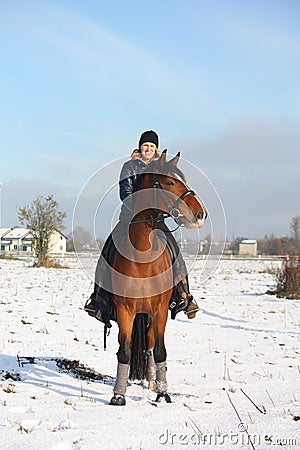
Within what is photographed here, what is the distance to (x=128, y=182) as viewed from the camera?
5848mm

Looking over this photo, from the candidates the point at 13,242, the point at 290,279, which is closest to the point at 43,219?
the point at 290,279

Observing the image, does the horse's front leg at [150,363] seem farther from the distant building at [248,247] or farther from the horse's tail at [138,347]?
the distant building at [248,247]

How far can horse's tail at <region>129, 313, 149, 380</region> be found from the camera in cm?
644

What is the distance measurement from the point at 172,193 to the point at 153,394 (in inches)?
103

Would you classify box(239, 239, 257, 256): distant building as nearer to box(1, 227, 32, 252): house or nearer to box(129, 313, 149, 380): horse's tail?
box(1, 227, 32, 252): house

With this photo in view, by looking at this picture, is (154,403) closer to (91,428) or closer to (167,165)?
(91,428)

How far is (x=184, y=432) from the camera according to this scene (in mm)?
4578

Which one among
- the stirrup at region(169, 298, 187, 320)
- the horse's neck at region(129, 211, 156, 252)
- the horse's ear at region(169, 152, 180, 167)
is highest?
the horse's ear at region(169, 152, 180, 167)

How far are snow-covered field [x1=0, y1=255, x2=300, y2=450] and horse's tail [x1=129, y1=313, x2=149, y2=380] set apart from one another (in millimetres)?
238

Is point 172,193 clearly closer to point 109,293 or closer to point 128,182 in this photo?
point 128,182

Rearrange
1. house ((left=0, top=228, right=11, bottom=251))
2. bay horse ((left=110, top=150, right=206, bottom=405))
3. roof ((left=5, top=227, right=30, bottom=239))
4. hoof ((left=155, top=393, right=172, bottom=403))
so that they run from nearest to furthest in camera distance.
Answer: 1. bay horse ((left=110, top=150, right=206, bottom=405))
2. hoof ((left=155, top=393, right=172, bottom=403))
3. house ((left=0, top=228, right=11, bottom=251))
4. roof ((left=5, top=227, right=30, bottom=239))

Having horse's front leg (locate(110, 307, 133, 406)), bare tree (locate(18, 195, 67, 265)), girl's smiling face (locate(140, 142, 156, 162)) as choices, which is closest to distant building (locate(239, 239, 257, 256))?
bare tree (locate(18, 195, 67, 265))

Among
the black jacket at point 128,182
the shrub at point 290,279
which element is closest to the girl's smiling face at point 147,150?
the black jacket at point 128,182

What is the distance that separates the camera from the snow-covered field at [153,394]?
441cm
